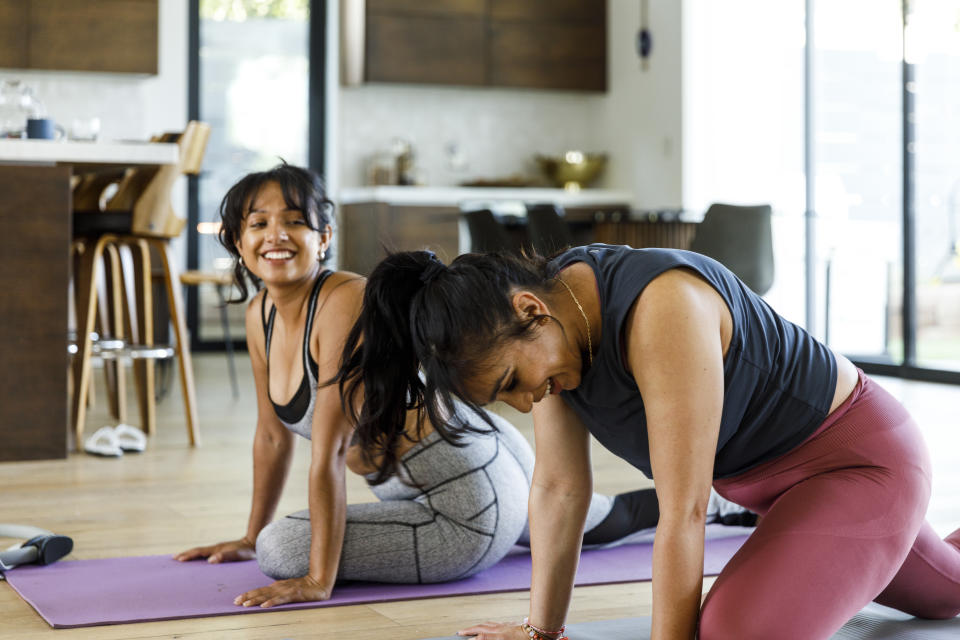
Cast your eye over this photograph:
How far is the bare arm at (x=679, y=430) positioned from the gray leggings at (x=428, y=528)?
76 cm

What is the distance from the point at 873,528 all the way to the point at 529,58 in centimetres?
621

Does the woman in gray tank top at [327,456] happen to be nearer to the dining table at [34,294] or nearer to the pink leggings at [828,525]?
the pink leggings at [828,525]

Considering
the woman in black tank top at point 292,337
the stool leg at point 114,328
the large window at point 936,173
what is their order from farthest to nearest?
the large window at point 936,173
the stool leg at point 114,328
the woman in black tank top at point 292,337

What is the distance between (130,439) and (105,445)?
0.53ft

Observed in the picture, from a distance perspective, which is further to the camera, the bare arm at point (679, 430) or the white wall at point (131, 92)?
the white wall at point (131, 92)

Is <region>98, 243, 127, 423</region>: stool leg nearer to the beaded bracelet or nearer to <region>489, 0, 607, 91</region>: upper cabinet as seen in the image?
the beaded bracelet

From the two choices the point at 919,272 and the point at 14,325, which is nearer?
the point at 14,325

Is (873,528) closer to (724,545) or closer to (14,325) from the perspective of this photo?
(724,545)

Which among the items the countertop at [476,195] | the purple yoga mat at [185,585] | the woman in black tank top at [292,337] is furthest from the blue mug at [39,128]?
the countertop at [476,195]

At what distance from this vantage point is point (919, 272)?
5.79 metres

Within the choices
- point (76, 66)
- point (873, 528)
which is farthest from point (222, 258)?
point (873, 528)

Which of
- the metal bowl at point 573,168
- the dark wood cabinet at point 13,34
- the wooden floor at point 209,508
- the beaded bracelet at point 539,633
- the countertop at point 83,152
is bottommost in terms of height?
the wooden floor at point 209,508

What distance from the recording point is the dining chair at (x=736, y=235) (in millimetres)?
4707

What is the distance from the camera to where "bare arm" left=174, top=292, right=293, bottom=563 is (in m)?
2.20
